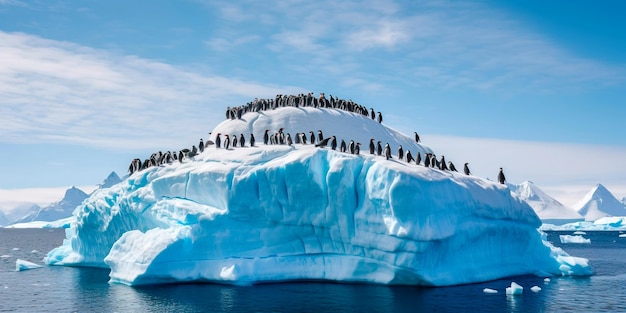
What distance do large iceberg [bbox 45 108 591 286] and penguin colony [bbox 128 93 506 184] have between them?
1.33m

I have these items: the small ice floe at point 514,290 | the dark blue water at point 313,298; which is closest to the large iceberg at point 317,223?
the dark blue water at point 313,298

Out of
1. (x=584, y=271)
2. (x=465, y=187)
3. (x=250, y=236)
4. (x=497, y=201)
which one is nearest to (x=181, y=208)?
(x=250, y=236)

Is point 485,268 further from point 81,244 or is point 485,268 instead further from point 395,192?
point 81,244

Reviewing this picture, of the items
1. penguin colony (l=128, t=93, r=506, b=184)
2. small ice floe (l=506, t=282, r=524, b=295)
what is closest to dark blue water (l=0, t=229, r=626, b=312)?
small ice floe (l=506, t=282, r=524, b=295)

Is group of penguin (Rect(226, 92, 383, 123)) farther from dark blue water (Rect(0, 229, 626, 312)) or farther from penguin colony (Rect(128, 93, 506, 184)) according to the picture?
dark blue water (Rect(0, 229, 626, 312))

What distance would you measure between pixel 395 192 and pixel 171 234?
11.7 m

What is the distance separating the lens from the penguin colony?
34344 millimetres

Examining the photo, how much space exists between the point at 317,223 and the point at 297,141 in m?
7.12

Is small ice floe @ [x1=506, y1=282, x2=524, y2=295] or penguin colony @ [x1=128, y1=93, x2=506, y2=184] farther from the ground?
penguin colony @ [x1=128, y1=93, x2=506, y2=184]

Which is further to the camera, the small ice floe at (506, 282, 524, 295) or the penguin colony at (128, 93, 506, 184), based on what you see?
the penguin colony at (128, 93, 506, 184)

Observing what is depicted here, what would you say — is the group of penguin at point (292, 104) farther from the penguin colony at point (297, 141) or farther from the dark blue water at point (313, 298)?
the dark blue water at point (313, 298)

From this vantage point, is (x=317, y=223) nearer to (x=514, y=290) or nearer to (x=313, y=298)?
(x=313, y=298)

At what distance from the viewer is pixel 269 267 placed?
103 feet

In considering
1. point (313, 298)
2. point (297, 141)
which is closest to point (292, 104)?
point (297, 141)
